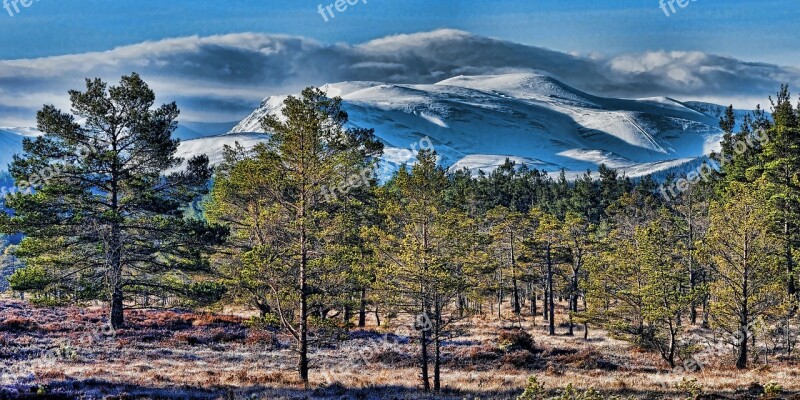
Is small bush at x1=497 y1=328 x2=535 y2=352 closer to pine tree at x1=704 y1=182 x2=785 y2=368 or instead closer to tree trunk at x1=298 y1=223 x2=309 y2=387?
pine tree at x1=704 y1=182 x2=785 y2=368

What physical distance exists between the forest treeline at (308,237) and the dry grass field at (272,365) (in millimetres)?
1819

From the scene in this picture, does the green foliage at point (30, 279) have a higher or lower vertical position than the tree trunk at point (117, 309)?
higher

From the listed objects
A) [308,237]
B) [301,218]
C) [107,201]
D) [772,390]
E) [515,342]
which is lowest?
[515,342]

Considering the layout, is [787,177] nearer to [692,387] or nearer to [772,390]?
[772,390]

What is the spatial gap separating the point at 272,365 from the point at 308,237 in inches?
319

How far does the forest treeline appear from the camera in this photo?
23250 mm

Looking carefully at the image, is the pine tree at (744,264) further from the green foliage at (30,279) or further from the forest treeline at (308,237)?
the green foliage at (30,279)

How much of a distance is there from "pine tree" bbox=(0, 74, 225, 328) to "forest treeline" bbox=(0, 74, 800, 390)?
98 mm

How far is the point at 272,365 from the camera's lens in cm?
2822

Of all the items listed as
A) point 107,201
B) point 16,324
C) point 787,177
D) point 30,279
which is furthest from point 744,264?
point 16,324

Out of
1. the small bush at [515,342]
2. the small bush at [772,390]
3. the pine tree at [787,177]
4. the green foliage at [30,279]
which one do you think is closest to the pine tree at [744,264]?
the pine tree at [787,177]

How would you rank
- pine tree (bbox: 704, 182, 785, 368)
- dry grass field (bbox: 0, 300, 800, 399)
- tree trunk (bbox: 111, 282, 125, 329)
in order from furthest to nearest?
tree trunk (bbox: 111, 282, 125, 329) < pine tree (bbox: 704, 182, 785, 368) < dry grass field (bbox: 0, 300, 800, 399)

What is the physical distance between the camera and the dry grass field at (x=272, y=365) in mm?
19844

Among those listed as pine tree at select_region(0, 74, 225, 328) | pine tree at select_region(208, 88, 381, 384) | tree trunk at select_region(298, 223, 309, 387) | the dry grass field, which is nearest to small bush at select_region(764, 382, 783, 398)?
the dry grass field
